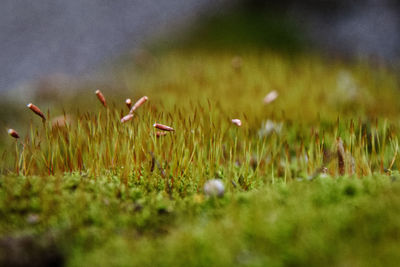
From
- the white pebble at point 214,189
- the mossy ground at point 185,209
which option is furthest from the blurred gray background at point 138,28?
the white pebble at point 214,189

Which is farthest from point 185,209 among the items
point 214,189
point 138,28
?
point 138,28

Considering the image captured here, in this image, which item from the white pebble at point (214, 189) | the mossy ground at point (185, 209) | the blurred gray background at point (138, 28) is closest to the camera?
the mossy ground at point (185, 209)

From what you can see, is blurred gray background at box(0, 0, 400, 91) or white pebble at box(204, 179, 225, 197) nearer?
white pebble at box(204, 179, 225, 197)

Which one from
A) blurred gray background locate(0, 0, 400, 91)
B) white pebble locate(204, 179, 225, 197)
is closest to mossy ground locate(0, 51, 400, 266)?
white pebble locate(204, 179, 225, 197)

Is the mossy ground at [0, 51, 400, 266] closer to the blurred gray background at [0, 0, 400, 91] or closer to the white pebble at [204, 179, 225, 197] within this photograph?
the white pebble at [204, 179, 225, 197]

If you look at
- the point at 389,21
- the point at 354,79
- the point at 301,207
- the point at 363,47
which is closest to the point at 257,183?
the point at 301,207

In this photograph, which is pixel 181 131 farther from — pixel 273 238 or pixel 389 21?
pixel 389 21

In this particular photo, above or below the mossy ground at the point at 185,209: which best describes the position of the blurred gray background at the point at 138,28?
above

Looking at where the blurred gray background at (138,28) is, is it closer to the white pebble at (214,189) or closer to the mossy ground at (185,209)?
the mossy ground at (185,209)

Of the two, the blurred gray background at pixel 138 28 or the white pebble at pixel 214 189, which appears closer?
the white pebble at pixel 214 189
